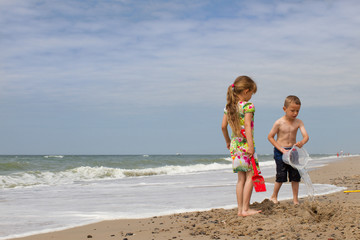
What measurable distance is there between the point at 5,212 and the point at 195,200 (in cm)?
308

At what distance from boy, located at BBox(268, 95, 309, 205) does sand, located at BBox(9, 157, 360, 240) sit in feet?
2.38

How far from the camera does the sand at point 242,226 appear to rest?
12.8 feet

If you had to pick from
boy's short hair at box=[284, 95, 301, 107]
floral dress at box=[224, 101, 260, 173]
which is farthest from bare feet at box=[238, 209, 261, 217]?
boy's short hair at box=[284, 95, 301, 107]

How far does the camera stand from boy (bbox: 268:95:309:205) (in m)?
5.59

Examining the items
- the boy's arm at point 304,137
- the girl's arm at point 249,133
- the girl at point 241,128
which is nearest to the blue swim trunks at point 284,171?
the boy's arm at point 304,137

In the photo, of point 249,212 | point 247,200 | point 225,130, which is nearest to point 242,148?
point 225,130

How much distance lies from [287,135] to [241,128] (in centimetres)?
114

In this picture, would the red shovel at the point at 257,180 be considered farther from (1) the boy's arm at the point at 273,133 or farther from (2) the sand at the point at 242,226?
(1) the boy's arm at the point at 273,133

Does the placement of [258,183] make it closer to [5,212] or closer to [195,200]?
[195,200]

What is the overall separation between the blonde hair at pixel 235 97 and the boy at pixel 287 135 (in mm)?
898

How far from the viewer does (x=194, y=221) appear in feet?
15.7

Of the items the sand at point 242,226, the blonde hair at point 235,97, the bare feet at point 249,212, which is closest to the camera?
the sand at point 242,226

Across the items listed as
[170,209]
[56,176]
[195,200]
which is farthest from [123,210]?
[56,176]

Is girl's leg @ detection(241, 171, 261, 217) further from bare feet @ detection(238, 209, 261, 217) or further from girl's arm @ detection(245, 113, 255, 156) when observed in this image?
girl's arm @ detection(245, 113, 255, 156)
